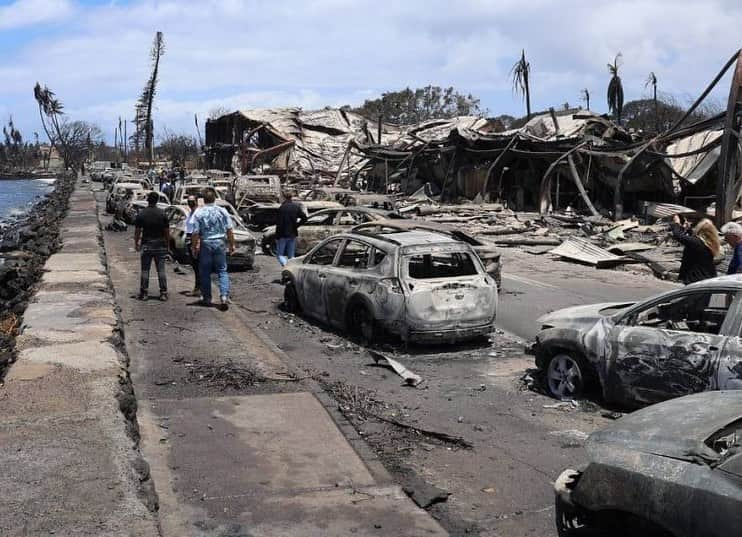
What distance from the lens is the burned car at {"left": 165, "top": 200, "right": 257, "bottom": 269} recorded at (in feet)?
58.2

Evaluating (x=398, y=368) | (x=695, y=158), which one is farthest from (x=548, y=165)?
(x=398, y=368)

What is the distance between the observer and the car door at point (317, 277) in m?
11.4

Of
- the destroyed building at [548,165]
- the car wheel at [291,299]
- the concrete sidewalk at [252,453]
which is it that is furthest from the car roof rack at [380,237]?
the destroyed building at [548,165]

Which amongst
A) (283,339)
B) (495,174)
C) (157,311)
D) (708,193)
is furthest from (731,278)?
(495,174)

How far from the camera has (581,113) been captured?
32.9m

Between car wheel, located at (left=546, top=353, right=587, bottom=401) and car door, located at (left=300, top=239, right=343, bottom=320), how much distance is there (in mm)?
4026

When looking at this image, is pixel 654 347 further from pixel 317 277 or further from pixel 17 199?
pixel 17 199

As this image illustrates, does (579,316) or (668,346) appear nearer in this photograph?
(668,346)

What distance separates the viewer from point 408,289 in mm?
9680

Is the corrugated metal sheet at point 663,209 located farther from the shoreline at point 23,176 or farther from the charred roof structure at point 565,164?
the shoreline at point 23,176

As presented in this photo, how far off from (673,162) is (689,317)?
22.0m

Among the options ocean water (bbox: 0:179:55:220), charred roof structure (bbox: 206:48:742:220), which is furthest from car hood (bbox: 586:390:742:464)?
ocean water (bbox: 0:179:55:220)

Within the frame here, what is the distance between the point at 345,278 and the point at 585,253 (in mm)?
11295

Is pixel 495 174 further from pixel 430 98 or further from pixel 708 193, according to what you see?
pixel 430 98
